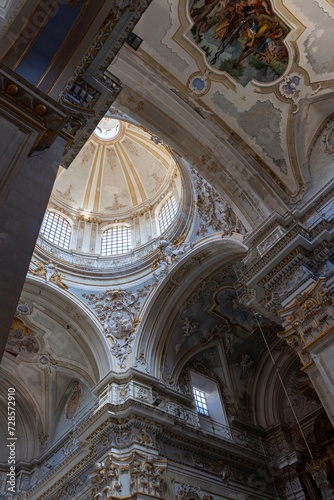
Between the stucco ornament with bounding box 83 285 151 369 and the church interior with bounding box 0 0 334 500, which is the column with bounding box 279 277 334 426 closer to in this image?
the church interior with bounding box 0 0 334 500

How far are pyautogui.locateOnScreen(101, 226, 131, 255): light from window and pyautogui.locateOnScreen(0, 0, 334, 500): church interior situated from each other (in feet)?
0.30

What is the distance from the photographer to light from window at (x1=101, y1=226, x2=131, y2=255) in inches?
689

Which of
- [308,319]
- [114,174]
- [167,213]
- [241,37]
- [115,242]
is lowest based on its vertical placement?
[308,319]

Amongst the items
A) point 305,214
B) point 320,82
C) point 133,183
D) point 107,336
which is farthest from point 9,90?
point 133,183

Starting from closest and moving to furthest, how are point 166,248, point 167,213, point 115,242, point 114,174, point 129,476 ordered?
point 129,476 → point 166,248 → point 167,213 → point 115,242 → point 114,174

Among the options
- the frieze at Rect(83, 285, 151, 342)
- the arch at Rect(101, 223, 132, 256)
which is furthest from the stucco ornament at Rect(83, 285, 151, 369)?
the arch at Rect(101, 223, 132, 256)

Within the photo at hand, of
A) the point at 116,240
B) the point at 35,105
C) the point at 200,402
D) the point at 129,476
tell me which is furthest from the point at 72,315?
the point at 35,105

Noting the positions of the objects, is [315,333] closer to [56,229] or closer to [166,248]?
[166,248]

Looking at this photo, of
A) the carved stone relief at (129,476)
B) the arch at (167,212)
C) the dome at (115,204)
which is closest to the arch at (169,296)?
the dome at (115,204)

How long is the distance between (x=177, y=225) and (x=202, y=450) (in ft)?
24.9

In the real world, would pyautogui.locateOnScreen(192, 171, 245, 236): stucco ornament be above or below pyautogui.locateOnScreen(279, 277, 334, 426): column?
above

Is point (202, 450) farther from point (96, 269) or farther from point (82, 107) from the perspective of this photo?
point (82, 107)

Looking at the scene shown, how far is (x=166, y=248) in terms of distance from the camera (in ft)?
49.6

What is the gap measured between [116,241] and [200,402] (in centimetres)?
751
